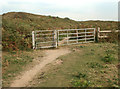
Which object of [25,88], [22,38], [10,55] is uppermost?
[22,38]

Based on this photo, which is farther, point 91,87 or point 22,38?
point 22,38

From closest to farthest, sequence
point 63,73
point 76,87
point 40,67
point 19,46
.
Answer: point 76,87 → point 63,73 → point 40,67 → point 19,46

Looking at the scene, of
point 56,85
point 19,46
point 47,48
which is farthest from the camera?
point 47,48

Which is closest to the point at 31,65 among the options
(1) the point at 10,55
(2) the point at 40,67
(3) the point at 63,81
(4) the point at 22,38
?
(2) the point at 40,67

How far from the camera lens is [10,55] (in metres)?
11.1

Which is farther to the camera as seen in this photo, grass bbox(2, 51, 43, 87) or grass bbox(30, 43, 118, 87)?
grass bbox(2, 51, 43, 87)

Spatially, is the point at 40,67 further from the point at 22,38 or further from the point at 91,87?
the point at 22,38

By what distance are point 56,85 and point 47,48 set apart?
8.23 metres

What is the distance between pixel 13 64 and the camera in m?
9.52

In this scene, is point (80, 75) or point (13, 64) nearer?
point (80, 75)

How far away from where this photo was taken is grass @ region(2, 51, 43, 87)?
785cm

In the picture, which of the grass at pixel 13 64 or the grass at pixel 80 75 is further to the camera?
the grass at pixel 13 64

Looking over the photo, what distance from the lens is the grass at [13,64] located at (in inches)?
309

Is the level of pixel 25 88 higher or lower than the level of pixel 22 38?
lower
